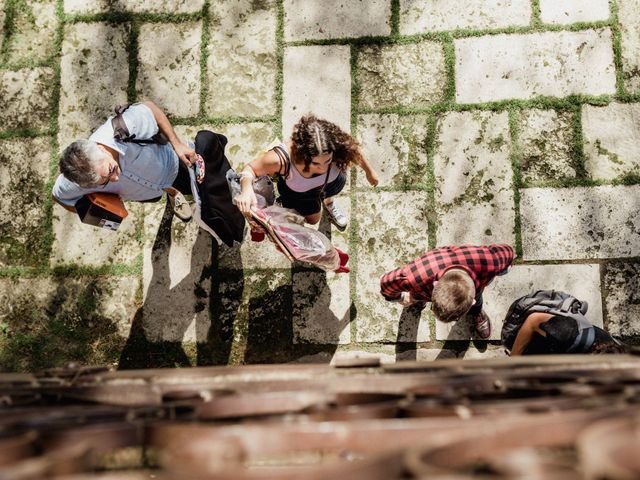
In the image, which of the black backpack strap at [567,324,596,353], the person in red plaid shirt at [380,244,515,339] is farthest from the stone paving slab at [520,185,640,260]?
the black backpack strap at [567,324,596,353]

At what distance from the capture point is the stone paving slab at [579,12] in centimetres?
404

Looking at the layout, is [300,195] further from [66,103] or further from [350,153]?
[66,103]

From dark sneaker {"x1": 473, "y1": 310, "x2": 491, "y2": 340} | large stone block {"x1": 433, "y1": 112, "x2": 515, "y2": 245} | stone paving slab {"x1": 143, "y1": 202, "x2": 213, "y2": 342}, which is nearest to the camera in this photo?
dark sneaker {"x1": 473, "y1": 310, "x2": 491, "y2": 340}

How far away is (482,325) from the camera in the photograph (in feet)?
12.4

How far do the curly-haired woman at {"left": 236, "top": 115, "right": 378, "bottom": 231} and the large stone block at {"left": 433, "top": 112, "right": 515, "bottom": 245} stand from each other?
0.70 meters

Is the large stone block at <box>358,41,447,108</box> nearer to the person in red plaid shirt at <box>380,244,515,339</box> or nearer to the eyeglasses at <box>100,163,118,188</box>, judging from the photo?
the person in red plaid shirt at <box>380,244,515,339</box>

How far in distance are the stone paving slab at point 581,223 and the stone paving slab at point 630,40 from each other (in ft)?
2.46

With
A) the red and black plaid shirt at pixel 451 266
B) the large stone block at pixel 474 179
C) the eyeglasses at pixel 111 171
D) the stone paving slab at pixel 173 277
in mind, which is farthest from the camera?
the stone paving slab at pixel 173 277

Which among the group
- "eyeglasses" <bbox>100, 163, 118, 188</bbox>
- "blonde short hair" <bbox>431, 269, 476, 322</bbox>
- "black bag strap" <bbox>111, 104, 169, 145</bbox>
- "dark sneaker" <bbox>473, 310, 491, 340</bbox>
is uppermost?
"black bag strap" <bbox>111, 104, 169, 145</bbox>

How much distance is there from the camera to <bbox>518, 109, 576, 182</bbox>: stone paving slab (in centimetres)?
398

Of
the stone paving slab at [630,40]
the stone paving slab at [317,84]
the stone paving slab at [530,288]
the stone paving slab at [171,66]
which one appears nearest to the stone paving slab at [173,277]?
the stone paving slab at [171,66]

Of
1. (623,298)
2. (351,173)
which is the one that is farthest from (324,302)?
(623,298)

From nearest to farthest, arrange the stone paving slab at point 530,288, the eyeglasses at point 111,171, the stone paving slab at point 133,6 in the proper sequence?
1. the eyeglasses at point 111,171
2. the stone paving slab at point 530,288
3. the stone paving slab at point 133,6

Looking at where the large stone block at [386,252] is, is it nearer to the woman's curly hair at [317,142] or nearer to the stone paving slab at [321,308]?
the stone paving slab at [321,308]
